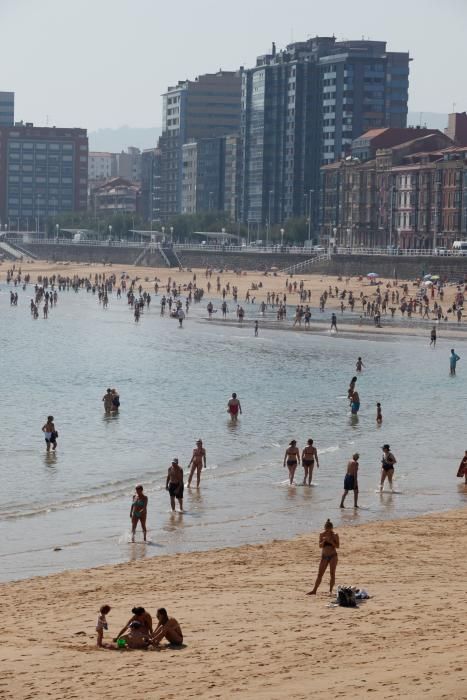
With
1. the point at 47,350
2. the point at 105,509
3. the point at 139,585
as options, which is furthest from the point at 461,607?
the point at 47,350

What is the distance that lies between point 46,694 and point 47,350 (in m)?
66.5

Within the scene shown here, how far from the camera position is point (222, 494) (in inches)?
1329

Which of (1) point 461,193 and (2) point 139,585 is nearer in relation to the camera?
(2) point 139,585

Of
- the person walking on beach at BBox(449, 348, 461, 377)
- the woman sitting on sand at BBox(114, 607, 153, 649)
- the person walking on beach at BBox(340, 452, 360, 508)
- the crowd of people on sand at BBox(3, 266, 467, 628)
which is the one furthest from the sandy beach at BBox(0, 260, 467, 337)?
the woman sitting on sand at BBox(114, 607, 153, 649)

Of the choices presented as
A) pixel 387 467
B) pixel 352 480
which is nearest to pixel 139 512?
pixel 352 480

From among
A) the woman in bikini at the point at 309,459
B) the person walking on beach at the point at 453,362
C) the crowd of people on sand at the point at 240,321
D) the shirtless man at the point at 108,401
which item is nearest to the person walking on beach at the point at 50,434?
the crowd of people on sand at the point at 240,321

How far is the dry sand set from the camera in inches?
659

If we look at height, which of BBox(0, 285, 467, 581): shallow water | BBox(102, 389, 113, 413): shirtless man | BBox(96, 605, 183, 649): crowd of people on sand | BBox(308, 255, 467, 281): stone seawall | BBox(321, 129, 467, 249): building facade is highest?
BBox(321, 129, 467, 249): building facade

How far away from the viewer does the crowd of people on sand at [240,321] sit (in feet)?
62.2

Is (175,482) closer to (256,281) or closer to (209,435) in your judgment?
(209,435)

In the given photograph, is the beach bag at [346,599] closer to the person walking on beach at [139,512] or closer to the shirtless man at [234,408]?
the person walking on beach at [139,512]

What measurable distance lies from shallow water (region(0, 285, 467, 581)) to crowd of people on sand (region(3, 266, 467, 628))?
0.59m

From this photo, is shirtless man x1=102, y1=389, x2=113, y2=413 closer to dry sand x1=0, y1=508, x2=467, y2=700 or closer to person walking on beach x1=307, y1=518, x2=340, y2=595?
dry sand x1=0, y1=508, x2=467, y2=700

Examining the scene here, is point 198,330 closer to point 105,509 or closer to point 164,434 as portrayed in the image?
point 164,434
